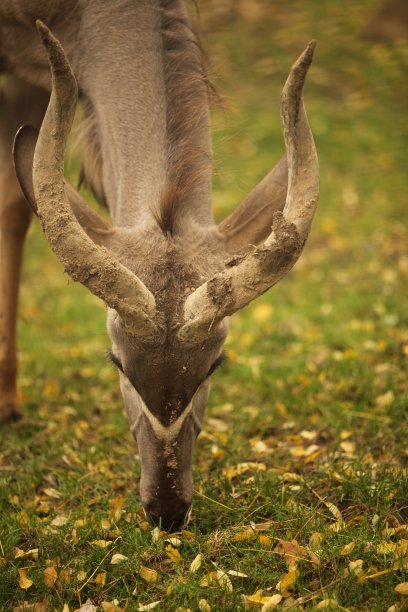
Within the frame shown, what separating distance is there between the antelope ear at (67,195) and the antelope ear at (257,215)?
711 mm

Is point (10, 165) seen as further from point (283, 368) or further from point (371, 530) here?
point (371, 530)

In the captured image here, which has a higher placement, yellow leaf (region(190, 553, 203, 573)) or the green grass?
yellow leaf (region(190, 553, 203, 573))

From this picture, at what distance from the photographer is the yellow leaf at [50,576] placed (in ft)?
13.4

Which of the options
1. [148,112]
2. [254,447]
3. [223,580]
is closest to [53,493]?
[254,447]

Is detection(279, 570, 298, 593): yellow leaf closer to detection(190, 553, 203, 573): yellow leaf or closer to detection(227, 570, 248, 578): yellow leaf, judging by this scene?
detection(227, 570, 248, 578): yellow leaf

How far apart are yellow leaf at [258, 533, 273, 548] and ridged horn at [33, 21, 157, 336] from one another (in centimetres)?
130

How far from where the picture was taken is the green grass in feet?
13.2

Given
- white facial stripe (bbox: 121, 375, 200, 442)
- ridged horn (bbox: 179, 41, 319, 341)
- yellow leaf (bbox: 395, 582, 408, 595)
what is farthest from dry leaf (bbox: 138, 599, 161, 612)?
ridged horn (bbox: 179, 41, 319, 341)

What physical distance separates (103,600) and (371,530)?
1496 mm

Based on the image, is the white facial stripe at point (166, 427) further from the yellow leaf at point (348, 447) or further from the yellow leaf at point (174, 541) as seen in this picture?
the yellow leaf at point (348, 447)

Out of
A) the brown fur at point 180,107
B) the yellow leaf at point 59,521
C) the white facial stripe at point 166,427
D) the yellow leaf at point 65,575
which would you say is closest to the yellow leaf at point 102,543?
the yellow leaf at point 65,575

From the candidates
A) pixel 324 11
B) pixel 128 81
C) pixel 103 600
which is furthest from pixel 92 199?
pixel 324 11

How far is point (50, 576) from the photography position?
409 cm

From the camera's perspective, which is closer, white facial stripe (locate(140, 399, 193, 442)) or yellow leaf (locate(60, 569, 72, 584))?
yellow leaf (locate(60, 569, 72, 584))
